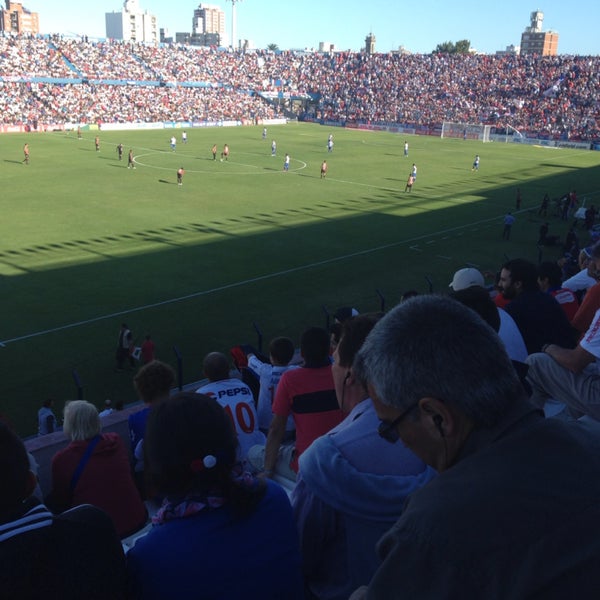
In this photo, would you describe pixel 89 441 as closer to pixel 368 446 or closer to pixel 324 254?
pixel 368 446

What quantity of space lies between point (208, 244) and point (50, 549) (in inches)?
913

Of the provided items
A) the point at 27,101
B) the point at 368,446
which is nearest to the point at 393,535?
the point at 368,446

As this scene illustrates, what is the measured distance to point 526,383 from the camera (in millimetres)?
5059

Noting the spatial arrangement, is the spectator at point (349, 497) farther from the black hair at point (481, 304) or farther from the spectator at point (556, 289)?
the spectator at point (556, 289)

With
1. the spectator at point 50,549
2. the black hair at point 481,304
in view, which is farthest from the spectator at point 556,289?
the spectator at point 50,549

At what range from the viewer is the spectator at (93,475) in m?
4.55

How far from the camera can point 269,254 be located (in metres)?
24.2

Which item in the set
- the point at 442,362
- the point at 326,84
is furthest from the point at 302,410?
the point at 326,84

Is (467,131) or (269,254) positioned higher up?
(467,131)

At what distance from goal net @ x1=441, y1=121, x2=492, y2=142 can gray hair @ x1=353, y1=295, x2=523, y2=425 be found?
7645 centimetres

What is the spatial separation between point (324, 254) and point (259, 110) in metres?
72.8

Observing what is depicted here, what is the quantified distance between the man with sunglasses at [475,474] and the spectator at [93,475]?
2.94 metres

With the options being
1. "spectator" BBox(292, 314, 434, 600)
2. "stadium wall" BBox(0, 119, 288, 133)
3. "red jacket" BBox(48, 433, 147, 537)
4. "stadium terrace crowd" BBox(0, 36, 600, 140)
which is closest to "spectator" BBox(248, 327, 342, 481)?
"red jacket" BBox(48, 433, 147, 537)

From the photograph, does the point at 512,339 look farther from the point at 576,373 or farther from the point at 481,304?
the point at 481,304
